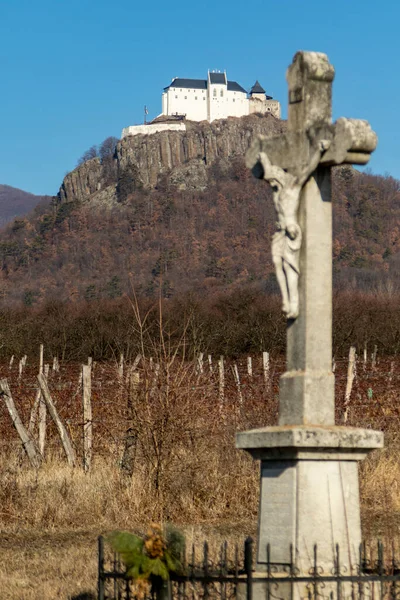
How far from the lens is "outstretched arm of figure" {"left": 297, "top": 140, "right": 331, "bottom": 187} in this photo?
640cm

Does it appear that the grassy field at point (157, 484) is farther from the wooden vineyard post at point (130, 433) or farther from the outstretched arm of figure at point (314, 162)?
the outstretched arm of figure at point (314, 162)

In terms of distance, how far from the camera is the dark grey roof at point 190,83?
17112cm

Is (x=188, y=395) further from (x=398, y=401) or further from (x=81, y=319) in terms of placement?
(x=81, y=319)

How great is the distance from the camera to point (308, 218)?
6.54m

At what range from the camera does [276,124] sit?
162 m

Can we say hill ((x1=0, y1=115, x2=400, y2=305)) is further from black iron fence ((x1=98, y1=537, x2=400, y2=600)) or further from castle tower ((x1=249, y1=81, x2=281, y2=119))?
black iron fence ((x1=98, y1=537, x2=400, y2=600))

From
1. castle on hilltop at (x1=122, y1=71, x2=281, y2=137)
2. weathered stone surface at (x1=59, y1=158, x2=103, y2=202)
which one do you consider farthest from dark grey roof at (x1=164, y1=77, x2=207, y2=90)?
weathered stone surface at (x1=59, y1=158, x2=103, y2=202)

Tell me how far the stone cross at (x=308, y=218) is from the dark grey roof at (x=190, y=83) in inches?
6572

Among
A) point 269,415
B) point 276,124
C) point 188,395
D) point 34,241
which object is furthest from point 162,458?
point 276,124

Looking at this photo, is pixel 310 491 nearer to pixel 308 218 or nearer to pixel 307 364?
pixel 307 364

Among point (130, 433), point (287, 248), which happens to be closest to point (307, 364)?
point (287, 248)

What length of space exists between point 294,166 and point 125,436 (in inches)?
220

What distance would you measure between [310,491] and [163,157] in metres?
152

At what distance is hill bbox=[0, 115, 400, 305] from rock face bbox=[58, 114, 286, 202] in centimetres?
15
